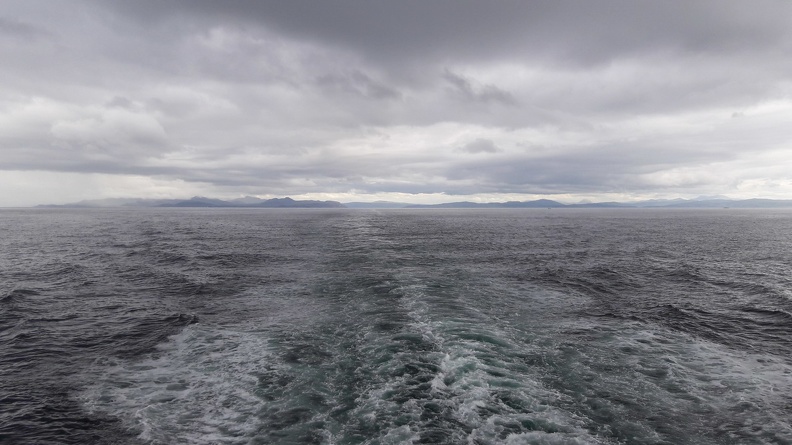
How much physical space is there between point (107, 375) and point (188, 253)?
132 ft

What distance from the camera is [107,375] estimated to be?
1620 cm

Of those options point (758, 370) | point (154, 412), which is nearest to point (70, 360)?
point (154, 412)

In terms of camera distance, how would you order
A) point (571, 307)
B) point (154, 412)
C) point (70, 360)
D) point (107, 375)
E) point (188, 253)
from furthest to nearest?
1. point (188, 253)
2. point (571, 307)
3. point (70, 360)
4. point (107, 375)
5. point (154, 412)

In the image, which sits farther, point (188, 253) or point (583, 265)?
point (188, 253)

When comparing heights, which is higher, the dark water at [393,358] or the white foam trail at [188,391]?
the dark water at [393,358]

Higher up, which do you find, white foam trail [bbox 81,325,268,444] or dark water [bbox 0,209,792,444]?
dark water [bbox 0,209,792,444]

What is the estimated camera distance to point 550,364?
1702 centimetres

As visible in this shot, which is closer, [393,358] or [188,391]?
[188,391]

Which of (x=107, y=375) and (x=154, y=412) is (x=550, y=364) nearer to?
(x=154, y=412)

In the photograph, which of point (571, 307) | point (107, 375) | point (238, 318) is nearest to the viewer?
point (107, 375)

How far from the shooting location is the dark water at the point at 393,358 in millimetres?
12516

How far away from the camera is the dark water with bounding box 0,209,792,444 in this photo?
12.5 m

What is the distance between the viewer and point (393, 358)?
17.5m

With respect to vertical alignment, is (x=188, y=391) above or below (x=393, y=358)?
below
